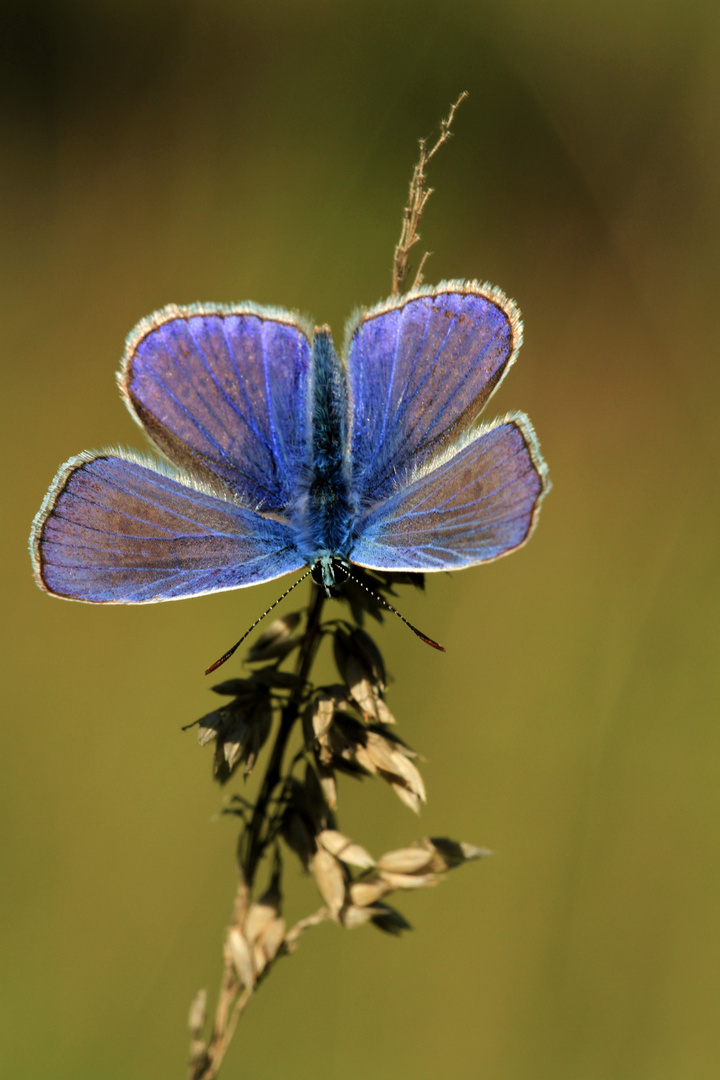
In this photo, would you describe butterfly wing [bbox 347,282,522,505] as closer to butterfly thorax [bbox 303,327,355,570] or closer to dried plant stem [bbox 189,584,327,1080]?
butterfly thorax [bbox 303,327,355,570]

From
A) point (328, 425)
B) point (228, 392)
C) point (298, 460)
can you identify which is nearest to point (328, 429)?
point (328, 425)

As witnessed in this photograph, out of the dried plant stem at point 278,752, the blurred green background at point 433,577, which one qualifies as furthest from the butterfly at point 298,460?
the blurred green background at point 433,577

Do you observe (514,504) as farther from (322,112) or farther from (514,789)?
(322,112)

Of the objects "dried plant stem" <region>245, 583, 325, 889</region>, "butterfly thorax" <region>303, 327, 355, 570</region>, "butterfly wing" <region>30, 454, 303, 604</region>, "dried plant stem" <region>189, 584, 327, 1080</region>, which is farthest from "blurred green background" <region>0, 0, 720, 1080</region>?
"butterfly wing" <region>30, 454, 303, 604</region>

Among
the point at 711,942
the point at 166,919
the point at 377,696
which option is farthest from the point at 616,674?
the point at 377,696

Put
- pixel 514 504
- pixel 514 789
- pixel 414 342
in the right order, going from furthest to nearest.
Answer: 1. pixel 514 789
2. pixel 414 342
3. pixel 514 504

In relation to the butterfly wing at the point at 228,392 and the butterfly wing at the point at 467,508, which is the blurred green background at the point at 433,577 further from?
the butterfly wing at the point at 467,508
